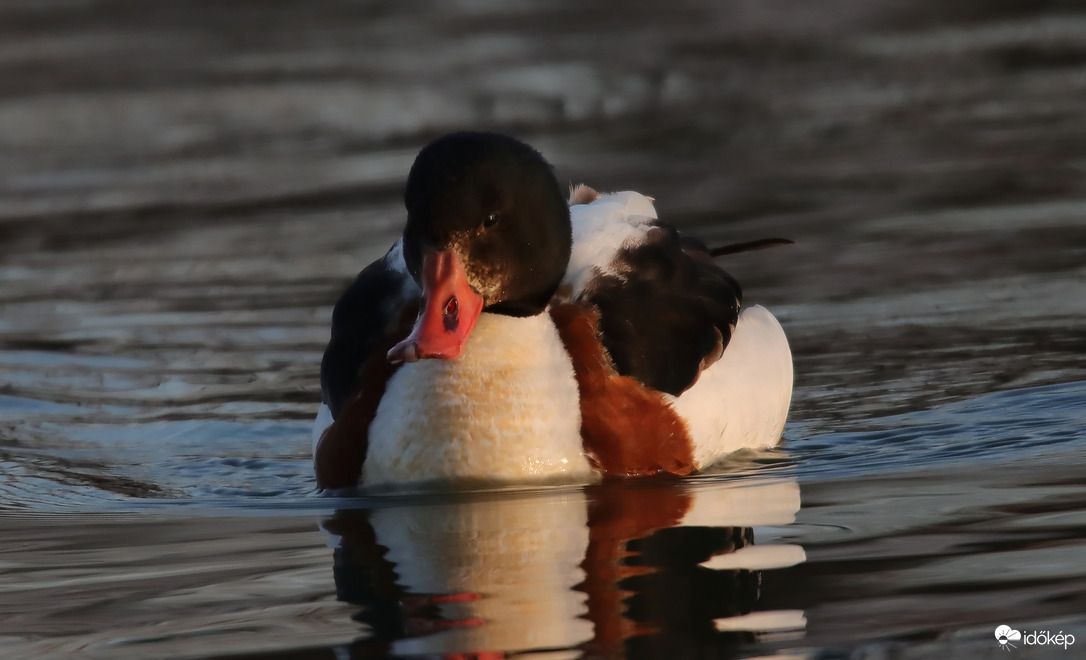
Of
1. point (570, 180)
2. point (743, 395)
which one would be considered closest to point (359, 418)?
point (743, 395)

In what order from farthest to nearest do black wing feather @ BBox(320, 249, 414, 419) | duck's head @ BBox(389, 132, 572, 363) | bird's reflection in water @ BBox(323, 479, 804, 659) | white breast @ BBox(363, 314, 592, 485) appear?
black wing feather @ BBox(320, 249, 414, 419) < white breast @ BBox(363, 314, 592, 485) < duck's head @ BBox(389, 132, 572, 363) < bird's reflection in water @ BBox(323, 479, 804, 659)

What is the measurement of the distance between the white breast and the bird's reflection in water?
0.48ft

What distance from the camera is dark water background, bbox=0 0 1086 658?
15.7ft

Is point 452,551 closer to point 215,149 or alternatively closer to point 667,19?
point 215,149

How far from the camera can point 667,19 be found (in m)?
18.0

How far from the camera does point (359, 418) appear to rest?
6641 mm

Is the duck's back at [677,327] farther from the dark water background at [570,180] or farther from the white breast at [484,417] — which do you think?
the white breast at [484,417]

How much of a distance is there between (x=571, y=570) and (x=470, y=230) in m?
1.45

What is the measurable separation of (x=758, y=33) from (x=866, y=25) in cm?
100

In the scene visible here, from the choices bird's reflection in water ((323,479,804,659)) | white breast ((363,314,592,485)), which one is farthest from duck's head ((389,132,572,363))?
bird's reflection in water ((323,479,804,659))

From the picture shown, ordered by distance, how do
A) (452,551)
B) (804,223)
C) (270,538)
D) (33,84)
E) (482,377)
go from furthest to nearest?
(33,84) → (804,223) → (482,377) → (270,538) → (452,551)

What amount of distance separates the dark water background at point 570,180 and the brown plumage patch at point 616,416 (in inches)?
6.4

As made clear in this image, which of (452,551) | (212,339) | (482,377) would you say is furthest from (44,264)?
(452,551)

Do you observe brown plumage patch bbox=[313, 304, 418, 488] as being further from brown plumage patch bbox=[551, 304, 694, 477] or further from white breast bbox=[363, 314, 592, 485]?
brown plumage patch bbox=[551, 304, 694, 477]
